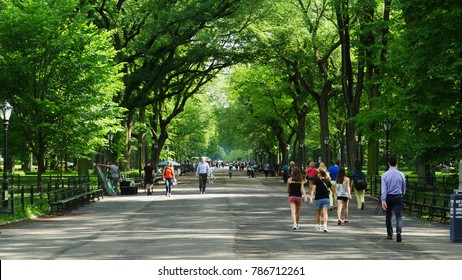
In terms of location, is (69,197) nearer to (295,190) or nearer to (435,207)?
(295,190)

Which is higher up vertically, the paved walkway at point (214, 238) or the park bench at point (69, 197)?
the park bench at point (69, 197)

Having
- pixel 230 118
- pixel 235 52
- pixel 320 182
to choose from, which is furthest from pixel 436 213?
pixel 230 118

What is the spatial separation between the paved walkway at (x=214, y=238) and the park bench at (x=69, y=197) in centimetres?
76

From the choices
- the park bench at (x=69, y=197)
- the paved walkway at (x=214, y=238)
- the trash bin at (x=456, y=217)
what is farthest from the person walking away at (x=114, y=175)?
the trash bin at (x=456, y=217)

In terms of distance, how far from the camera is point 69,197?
29.1m

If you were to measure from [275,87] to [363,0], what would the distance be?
35.4 meters

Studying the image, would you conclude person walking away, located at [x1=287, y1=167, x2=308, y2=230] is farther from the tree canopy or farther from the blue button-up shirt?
the tree canopy

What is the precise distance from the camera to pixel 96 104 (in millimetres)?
30703

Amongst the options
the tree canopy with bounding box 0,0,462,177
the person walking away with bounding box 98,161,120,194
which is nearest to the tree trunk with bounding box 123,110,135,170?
the tree canopy with bounding box 0,0,462,177

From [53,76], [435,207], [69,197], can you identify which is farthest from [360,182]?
[53,76]

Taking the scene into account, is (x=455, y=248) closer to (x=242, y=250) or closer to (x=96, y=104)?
(x=242, y=250)

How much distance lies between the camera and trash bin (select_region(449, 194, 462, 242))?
1593 cm

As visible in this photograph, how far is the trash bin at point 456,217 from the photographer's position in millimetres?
15930

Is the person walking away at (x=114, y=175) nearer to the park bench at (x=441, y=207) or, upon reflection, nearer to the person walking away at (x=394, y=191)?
the park bench at (x=441, y=207)
